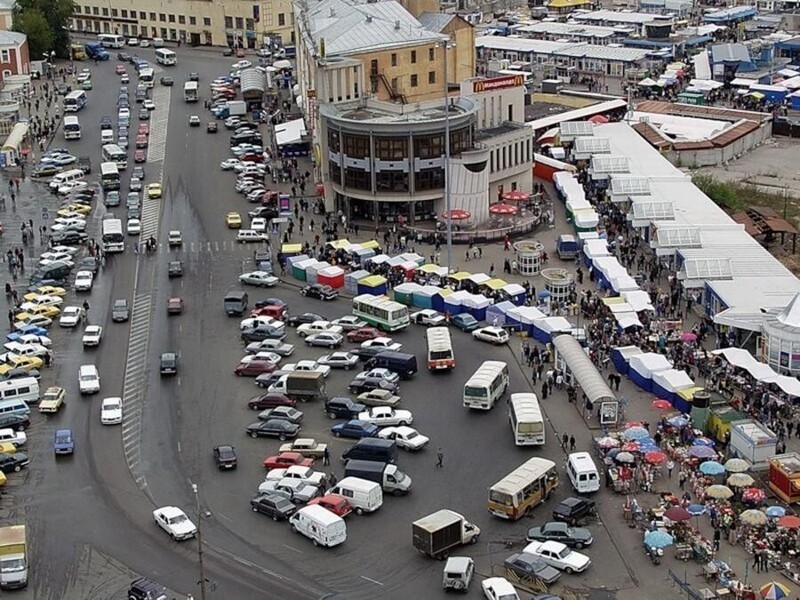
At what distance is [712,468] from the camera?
155 feet

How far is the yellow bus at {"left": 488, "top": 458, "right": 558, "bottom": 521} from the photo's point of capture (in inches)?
1793

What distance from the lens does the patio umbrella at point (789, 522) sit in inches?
1718

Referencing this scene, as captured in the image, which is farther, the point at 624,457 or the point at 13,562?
the point at 624,457

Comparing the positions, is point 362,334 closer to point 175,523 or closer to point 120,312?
point 120,312

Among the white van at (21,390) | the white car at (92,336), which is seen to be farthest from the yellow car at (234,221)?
the white van at (21,390)

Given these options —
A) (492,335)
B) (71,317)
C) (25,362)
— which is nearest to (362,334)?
(492,335)

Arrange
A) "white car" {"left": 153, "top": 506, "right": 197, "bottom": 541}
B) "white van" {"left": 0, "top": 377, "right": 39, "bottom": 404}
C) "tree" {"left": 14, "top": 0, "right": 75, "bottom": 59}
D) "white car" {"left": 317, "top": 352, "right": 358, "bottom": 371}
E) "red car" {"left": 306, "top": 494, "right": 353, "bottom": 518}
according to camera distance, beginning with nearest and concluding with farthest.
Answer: "white car" {"left": 153, "top": 506, "right": 197, "bottom": 541} → "red car" {"left": 306, "top": 494, "right": 353, "bottom": 518} → "white van" {"left": 0, "top": 377, "right": 39, "bottom": 404} → "white car" {"left": 317, "top": 352, "right": 358, "bottom": 371} → "tree" {"left": 14, "top": 0, "right": 75, "bottom": 59}

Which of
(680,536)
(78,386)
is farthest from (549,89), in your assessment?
(680,536)

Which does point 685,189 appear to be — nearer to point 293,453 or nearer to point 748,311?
point 748,311

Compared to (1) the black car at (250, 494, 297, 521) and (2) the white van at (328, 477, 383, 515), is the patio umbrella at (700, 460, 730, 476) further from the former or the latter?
(1) the black car at (250, 494, 297, 521)

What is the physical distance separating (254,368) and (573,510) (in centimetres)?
1802

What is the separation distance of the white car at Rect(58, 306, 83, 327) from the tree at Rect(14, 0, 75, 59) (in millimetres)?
66475

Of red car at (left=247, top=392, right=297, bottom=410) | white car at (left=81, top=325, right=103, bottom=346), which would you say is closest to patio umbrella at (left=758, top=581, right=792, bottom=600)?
red car at (left=247, top=392, right=297, bottom=410)

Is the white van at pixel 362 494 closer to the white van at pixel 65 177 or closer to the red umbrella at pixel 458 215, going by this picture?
the red umbrella at pixel 458 215
